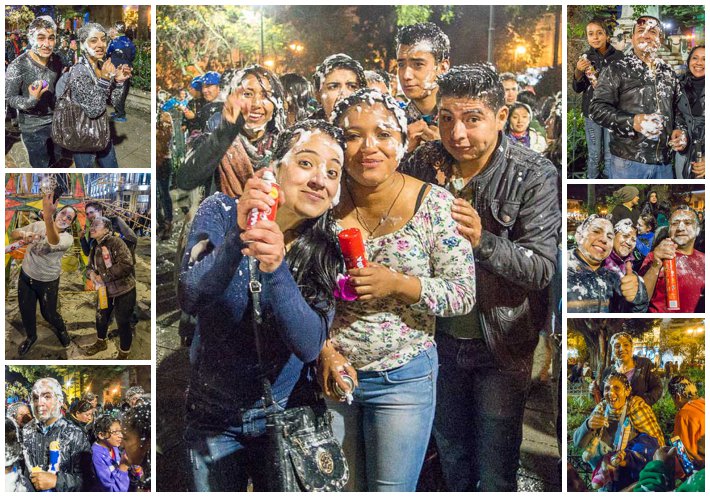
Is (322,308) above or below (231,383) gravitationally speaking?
above

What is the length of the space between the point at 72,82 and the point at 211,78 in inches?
24.5

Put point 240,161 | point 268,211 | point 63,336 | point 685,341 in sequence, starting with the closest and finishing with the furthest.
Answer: point 268,211 < point 240,161 < point 63,336 < point 685,341

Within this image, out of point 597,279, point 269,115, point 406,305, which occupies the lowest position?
point 406,305

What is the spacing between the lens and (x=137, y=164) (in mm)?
3439

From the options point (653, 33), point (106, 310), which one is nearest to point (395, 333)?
point (106, 310)

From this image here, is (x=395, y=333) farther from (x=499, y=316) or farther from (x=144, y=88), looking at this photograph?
(x=144, y=88)

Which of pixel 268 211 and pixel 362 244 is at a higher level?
pixel 268 211

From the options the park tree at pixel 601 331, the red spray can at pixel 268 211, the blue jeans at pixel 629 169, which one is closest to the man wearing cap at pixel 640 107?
the blue jeans at pixel 629 169

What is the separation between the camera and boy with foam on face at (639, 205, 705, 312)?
3537 mm

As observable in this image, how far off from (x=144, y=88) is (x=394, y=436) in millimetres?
1868

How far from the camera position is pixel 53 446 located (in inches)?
137

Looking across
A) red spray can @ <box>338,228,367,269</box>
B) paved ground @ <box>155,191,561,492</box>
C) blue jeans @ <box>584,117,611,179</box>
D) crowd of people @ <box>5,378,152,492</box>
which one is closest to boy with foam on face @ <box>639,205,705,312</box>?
blue jeans @ <box>584,117,611,179</box>

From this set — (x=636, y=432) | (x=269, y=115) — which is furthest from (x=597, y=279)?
(x=269, y=115)

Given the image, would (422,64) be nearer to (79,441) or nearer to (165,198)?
(165,198)
